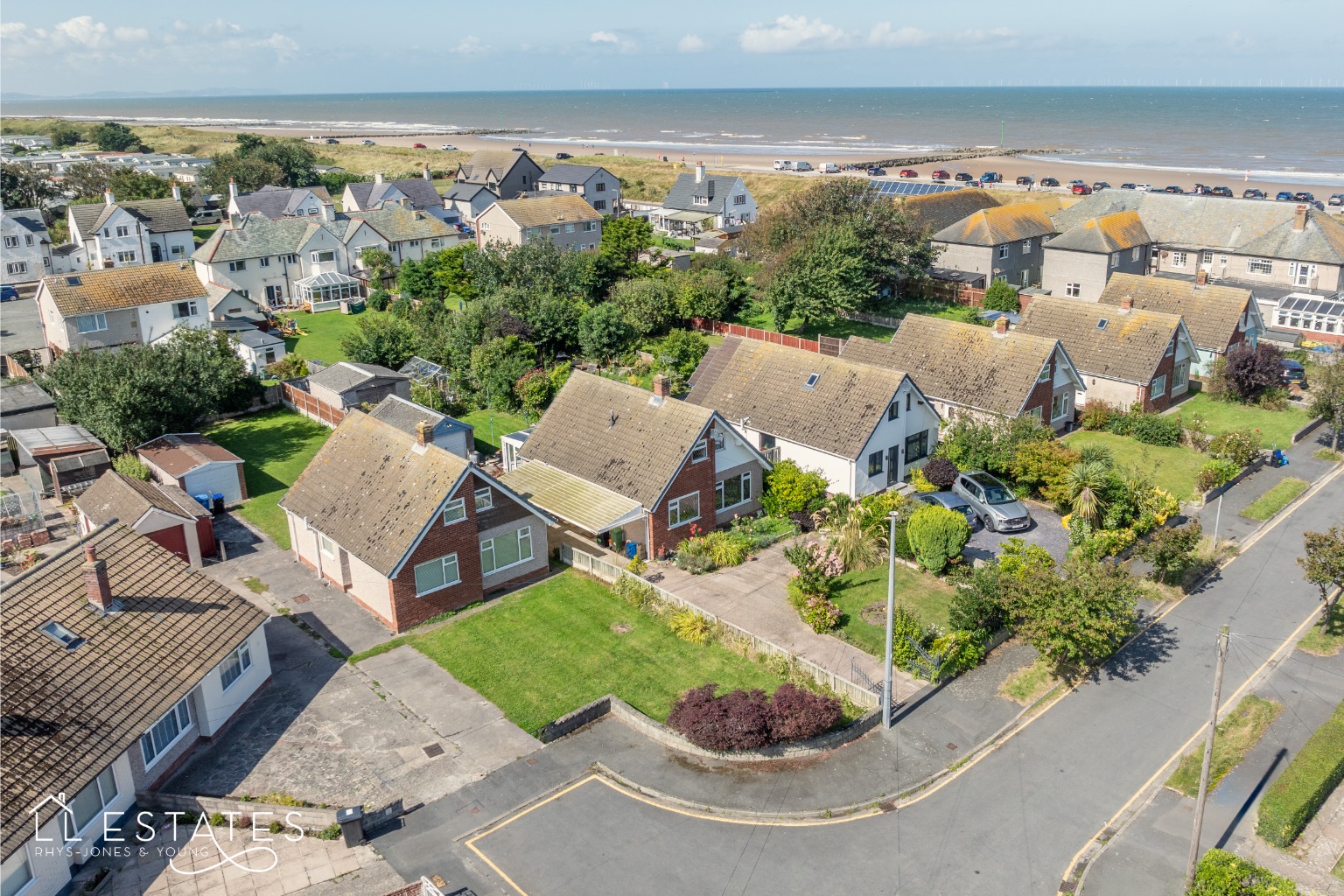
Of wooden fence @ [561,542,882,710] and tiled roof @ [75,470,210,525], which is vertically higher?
tiled roof @ [75,470,210,525]

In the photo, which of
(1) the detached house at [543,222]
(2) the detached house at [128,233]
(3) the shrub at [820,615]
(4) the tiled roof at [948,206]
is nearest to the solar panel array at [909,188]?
(4) the tiled roof at [948,206]

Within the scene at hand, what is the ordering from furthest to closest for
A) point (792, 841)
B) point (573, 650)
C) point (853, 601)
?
point (853, 601) < point (573, 650) < point (792, 841)

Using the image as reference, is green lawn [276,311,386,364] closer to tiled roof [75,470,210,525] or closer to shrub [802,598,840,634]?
tiled roof [75,470,210,525]

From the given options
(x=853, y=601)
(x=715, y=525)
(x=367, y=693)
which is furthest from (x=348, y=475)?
(x=853, y=601)

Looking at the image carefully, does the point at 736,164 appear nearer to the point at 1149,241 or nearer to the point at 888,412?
the point at 1149,241

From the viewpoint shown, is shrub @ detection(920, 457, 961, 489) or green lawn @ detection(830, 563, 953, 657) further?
shrub @ detection(920, 457, 961, 489)

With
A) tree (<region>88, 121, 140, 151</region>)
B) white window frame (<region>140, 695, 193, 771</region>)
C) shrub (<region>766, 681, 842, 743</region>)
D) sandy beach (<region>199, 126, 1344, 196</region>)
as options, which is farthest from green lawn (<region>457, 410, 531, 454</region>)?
tree (<region>88, 121, 140, 151</region>)
